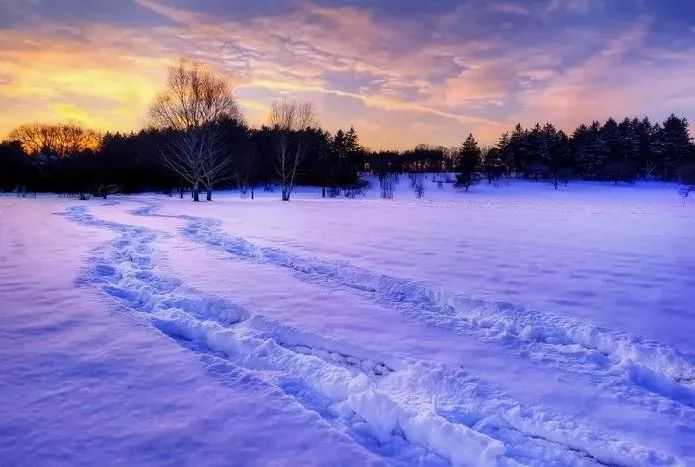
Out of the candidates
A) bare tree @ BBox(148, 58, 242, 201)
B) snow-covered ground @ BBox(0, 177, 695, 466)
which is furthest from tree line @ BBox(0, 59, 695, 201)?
snow-covered ground @ BBox(0, 177, 695, 466)

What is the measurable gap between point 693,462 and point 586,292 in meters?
4.72

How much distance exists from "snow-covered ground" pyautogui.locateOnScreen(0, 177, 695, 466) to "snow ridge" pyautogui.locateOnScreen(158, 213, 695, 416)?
0.03m

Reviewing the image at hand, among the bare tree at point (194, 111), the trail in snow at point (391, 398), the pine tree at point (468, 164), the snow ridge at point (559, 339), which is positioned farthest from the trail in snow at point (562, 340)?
the pine tree at point (468, 164)

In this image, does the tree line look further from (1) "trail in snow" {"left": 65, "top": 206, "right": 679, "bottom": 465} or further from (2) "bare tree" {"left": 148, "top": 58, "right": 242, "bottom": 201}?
(1) "trail in snow" {"left": 65, "top": 206, "right": 679, "bottom": 465}

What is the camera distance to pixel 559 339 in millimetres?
5602

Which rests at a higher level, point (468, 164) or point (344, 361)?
point (468, 164)

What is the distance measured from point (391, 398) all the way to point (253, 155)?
48783mm

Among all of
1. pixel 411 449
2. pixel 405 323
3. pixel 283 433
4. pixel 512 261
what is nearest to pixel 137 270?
pixel 405 323

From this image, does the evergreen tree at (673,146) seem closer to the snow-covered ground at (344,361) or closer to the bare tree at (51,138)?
the snow-covered ground at (344,361)

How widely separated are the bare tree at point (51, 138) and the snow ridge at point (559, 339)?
7764 centimetres

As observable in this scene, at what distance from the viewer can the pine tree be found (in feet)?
200

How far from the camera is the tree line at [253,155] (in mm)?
34156

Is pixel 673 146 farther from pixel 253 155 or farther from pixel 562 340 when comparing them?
pixel 562 340

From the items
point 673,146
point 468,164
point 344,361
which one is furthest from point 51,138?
point 673,146
